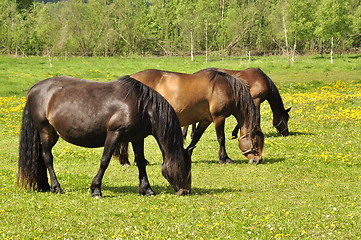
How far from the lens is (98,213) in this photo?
9250mm

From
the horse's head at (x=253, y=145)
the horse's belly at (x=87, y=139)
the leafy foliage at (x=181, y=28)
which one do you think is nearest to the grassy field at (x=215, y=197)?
the horse's head at (x=253, y=145)

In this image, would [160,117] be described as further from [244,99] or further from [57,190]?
[244,99]

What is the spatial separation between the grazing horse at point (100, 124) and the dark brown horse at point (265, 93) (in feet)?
29.6

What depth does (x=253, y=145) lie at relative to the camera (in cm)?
1510

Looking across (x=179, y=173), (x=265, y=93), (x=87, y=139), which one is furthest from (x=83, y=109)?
(x=265, y=93)

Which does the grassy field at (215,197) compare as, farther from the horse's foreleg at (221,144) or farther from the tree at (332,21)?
the tree at (332,21)

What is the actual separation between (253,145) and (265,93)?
5.16 meters

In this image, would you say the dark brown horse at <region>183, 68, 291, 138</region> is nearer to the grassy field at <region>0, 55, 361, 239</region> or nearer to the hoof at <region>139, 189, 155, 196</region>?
the grassy field at <region>0, 55, 361, 239</region>

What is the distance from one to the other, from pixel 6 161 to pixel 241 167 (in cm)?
758

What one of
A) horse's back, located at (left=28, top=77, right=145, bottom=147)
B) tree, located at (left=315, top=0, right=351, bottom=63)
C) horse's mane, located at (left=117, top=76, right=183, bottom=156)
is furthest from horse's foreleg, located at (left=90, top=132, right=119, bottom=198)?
tree, located at (left=315, top=0, right=351, bottom=63)

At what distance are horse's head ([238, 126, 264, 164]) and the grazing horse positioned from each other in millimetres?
4629

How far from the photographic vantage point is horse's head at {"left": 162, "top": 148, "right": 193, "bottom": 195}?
34.7 feet

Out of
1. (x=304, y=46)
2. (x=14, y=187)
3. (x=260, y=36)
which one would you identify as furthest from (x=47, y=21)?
(x=14, y=187)

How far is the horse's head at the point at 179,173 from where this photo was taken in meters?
10.6
